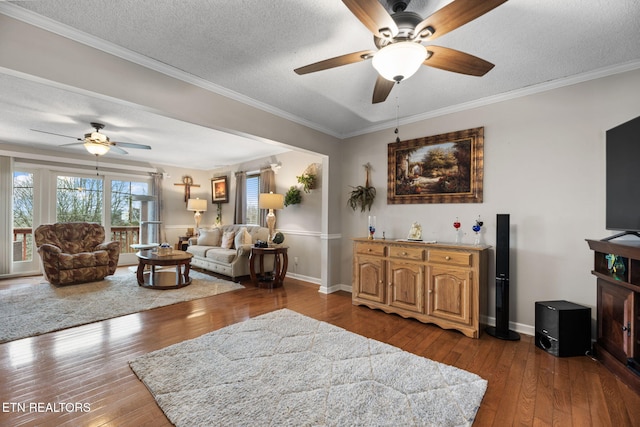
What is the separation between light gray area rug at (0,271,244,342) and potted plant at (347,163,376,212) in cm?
245

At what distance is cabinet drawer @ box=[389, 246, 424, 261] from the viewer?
318 centimetres

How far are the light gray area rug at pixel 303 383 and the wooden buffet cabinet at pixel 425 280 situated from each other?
837 mm

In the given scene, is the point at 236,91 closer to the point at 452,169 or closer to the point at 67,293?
the point at 452,169

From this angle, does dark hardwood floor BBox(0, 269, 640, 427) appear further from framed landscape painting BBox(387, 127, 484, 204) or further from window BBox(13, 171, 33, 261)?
window BBox(13, 171, 33, 261)

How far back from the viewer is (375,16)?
4.73 ft

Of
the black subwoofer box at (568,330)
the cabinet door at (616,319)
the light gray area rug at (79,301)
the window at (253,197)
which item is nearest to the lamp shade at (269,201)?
the window at (253,197)

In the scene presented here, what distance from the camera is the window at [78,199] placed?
18.7 feet

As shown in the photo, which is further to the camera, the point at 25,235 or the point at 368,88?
the point at 25,235

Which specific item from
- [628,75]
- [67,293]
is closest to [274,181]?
[67,293]

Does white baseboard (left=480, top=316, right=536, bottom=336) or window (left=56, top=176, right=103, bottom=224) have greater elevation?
window (left=56, top=176, right=103, bottom=224)

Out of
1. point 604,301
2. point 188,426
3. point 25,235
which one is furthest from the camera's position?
point 25,235

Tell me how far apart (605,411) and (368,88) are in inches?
125

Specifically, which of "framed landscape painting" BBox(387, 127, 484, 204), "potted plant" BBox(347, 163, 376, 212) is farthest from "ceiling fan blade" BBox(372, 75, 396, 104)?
"potted plant" BBox(347, 163, 376, 212)

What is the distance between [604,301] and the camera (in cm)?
231
